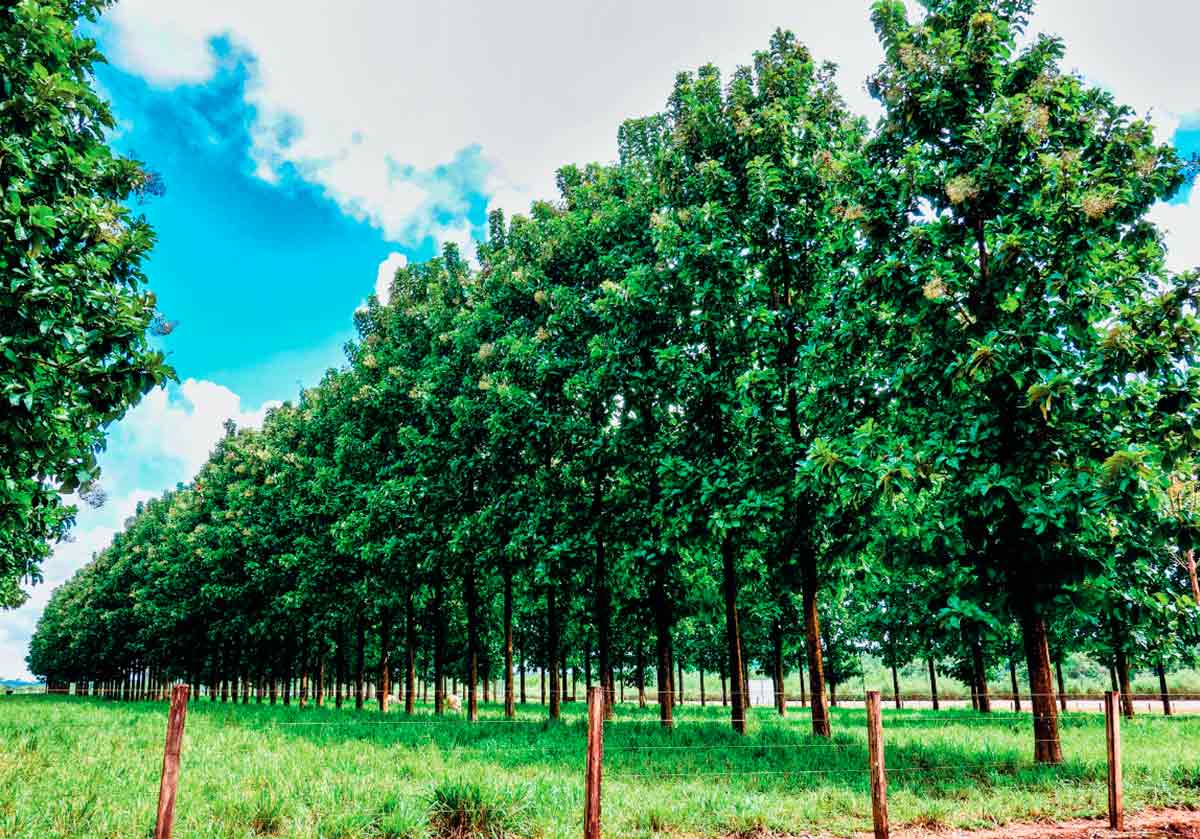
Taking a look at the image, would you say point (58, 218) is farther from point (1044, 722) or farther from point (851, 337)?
point (1044, 722)

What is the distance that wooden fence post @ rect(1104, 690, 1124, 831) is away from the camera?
33.2 feet

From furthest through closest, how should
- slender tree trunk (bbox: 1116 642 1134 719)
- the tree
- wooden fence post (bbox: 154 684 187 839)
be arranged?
1. slender tree trunk (bbox: 1116 642 1134 719)
2. the tree
3. wooden fence post (bbox: 154 684 187 839)

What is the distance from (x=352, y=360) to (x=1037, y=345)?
3358 cm

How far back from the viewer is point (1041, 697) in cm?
1352

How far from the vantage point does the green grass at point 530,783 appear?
351 inches

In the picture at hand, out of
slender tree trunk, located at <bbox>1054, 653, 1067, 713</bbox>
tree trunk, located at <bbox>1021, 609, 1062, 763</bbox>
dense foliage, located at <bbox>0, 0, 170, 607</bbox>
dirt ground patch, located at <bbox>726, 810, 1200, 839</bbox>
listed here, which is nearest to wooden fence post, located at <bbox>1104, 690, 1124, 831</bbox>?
dirt ground patch, located at <bbox>726, 810, 1200, 839</bbox>

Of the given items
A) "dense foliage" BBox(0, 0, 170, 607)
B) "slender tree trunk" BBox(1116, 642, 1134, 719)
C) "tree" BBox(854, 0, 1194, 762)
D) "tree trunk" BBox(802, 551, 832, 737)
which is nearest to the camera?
"dense foliage" BBox(0, 0, 170, 607)

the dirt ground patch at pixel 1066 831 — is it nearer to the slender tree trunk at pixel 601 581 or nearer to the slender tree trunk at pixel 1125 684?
the slender tree trunk at pixel 601 581

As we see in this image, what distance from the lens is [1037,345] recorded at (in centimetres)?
1262

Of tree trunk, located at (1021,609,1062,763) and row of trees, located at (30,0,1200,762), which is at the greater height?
row of trees, located at (30,0,1200,762)

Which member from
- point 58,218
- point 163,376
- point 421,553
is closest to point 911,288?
point 163,376

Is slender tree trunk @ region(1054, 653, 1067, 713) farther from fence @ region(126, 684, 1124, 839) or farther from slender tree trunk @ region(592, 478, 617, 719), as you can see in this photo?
fence @ region(126, 684, 1124, 839)

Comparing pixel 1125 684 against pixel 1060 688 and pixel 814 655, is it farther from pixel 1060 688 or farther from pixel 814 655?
pixel 814 655

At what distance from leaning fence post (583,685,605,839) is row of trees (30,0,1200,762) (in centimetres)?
721
